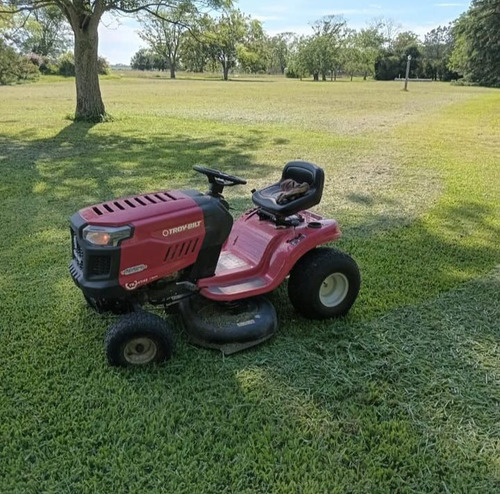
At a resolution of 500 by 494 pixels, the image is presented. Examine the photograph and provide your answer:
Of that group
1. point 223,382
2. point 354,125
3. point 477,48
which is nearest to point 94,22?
point 354,125

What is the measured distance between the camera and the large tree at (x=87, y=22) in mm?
11336

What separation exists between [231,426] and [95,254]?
0.99 meters

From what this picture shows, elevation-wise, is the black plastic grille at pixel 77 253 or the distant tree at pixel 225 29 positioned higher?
the distant tree at pixel 225 29

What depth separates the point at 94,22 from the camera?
1159 centimetres

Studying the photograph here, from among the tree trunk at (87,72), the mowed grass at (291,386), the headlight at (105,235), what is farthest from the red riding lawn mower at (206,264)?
the tree trunk at (87,72)

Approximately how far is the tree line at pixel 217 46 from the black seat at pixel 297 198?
10446 mm

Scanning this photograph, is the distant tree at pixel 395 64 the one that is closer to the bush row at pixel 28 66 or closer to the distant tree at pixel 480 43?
the distant tree at pixel 480 43

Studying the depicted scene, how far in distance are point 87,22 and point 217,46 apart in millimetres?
3964

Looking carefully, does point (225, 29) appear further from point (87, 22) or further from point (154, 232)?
point (154, 232)

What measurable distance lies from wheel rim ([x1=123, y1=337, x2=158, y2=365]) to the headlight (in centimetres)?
52

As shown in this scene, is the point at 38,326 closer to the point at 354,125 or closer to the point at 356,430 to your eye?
the point at 356,430

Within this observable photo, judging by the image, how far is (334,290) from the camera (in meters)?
3.04

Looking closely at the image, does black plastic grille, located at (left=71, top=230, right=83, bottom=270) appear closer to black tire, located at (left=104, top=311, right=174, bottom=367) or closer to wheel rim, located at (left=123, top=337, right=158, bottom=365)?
black tire, located at (left=104, top=311, right=174, bottom=367)

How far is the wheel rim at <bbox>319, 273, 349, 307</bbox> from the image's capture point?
117 inches
